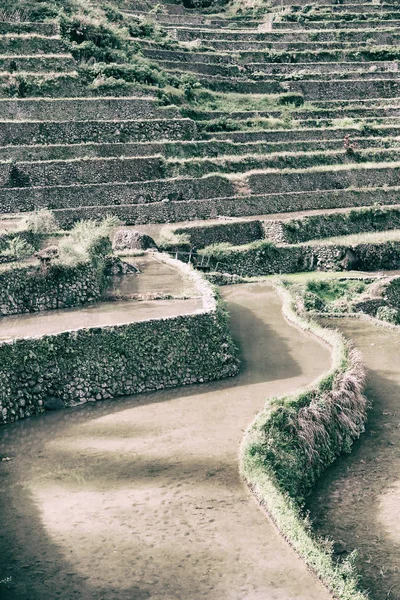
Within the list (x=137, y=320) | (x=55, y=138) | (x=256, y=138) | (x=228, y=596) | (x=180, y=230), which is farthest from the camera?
(x=256, y=138)

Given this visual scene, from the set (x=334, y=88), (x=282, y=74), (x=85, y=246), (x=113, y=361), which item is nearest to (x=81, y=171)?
(x=85, y=246)

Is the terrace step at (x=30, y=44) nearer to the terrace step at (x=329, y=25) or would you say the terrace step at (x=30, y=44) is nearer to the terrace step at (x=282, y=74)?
the terrace step at (x=282, y=74)

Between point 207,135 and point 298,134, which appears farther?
point 298,134

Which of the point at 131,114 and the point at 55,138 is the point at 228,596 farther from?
the point at 131,114

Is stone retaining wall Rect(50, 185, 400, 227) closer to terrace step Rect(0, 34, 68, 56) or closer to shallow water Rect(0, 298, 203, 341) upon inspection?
terrace step Rect(0, 34, 68, 56)

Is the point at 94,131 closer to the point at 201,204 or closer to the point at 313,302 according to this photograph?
the point at 201,204

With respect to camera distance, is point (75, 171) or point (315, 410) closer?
point (315, 410)

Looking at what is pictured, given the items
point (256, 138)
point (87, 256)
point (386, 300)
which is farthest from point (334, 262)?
point (87, 256)
